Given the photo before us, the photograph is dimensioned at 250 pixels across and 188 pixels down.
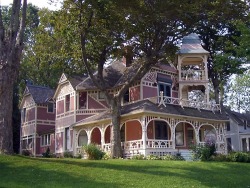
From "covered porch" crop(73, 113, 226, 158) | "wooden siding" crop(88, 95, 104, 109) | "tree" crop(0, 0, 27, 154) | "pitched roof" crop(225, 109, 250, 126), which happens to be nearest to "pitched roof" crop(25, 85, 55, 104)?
"wooden siding" crop(88, 95, 104, 109)

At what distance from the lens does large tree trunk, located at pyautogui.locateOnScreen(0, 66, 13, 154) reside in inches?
760

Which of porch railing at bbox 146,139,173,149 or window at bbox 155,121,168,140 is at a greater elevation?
window at bbox 155,121,168,140

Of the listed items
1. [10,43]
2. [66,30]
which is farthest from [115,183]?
[66,30]

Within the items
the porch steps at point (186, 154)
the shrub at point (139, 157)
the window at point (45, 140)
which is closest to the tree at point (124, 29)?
the shrub at point (139, 157)

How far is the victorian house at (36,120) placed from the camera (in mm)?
43438

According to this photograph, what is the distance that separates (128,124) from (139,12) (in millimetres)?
10566

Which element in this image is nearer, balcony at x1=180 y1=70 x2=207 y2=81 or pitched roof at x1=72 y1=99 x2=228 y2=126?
pitched roof at x1=72 y1=99 x2=228 y2=126

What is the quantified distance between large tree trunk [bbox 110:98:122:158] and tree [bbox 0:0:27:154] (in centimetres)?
888

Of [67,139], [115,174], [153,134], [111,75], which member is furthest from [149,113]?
[67,139]

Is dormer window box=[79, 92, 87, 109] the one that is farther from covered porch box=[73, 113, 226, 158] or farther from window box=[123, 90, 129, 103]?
window box=[123, 90, 129, 103]

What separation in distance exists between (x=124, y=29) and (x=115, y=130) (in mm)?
7534

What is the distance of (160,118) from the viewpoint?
28.0 metres

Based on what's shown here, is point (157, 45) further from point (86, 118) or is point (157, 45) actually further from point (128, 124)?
point (86, 118)

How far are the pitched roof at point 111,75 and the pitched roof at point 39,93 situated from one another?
1018cm
